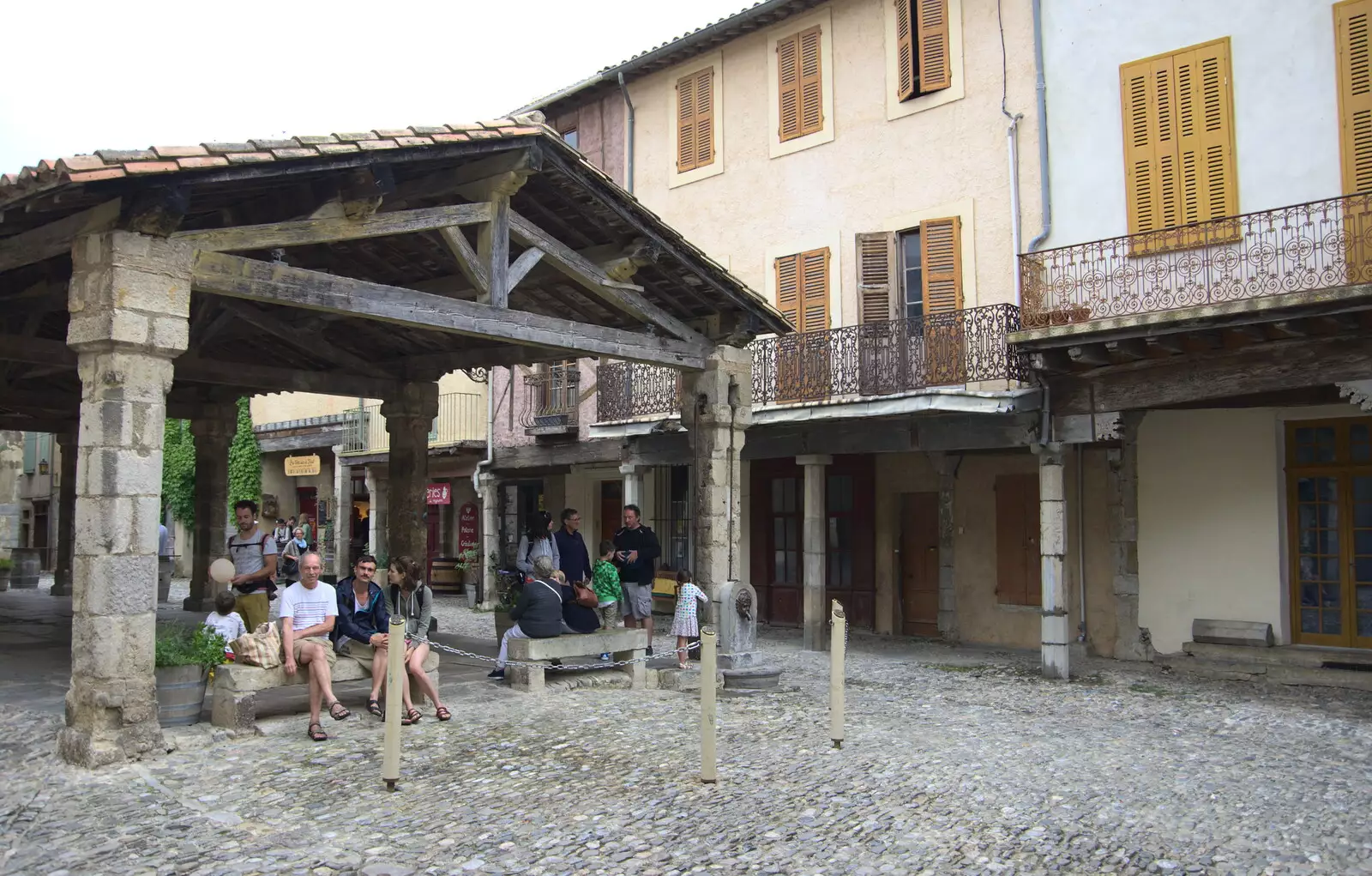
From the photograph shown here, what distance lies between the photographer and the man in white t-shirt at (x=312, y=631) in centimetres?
746

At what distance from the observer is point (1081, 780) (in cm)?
713

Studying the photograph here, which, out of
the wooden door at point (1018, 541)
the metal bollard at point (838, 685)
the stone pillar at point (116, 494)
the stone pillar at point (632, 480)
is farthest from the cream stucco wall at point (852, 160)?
the stone pillar at point (116, 494)

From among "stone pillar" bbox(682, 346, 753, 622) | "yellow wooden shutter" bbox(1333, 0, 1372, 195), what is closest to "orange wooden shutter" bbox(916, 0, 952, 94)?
"yellow wooden shutter" bbox(1333, 0, 1372, 195)

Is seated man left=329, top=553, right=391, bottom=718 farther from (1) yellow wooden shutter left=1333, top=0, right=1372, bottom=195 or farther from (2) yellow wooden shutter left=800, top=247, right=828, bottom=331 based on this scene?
(1) yellow wooden shutter left=1333, top=0, right=1372, bottom=195

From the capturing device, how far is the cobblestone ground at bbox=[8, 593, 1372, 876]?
5.31 meters

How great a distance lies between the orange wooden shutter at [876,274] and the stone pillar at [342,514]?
13.9m

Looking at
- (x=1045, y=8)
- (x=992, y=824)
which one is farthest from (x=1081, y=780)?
(x=1045, y=8)

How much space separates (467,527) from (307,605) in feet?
52.5

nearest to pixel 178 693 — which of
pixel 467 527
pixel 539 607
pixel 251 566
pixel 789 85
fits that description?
pixel 539 607

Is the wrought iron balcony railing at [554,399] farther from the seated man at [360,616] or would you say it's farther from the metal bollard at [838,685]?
the metal bollard at [838,685]

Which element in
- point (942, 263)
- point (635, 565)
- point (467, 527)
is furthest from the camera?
point (467, 527)

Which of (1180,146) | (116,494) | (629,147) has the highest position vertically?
(629,147)

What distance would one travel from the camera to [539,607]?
9.29 meters

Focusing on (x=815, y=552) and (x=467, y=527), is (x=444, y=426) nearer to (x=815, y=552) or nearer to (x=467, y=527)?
(x=467, y=527)
